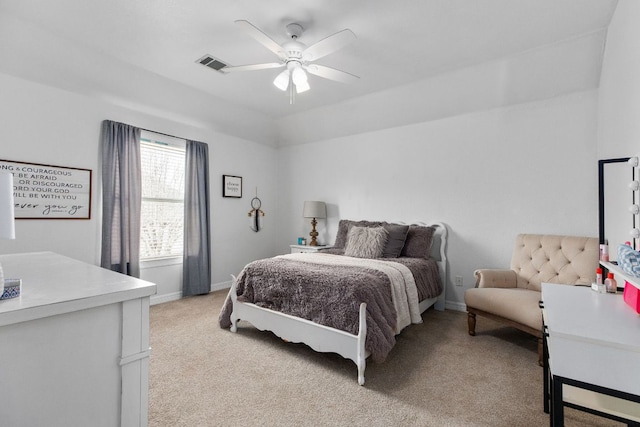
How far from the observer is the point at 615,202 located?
7.23 ft

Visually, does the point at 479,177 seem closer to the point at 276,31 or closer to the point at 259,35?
the point at 276,31

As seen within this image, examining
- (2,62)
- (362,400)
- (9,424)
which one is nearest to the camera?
(9,424)

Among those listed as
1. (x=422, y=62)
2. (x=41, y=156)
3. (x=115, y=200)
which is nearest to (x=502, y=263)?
(x=422, y=62)

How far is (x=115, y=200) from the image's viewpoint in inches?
133

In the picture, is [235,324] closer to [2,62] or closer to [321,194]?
[321,194]

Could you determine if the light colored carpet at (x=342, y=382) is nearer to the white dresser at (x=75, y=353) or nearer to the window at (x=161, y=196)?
the white dresser at (x=75, y=353)

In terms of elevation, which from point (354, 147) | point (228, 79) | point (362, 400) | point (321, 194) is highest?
point (228, 79)

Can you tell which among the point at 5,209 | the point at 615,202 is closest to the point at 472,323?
the point at 615,202

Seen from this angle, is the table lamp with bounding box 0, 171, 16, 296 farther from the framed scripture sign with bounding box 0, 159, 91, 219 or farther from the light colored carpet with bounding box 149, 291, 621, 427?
Answer: the framed scripture sign with bounding box 0, 159, 91, 219

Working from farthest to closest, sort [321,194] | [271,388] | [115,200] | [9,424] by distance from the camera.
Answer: [321,194]
[115,200]
[271,388]
[9,424]

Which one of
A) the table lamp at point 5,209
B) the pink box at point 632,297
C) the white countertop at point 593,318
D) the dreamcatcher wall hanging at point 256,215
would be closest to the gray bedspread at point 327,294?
the white countertop at point 593,318

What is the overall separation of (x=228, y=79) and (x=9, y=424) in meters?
3.34

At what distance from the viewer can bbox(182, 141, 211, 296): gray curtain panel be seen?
407 centimetres

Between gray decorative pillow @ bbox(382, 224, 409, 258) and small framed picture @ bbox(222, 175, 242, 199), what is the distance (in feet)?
7.86
